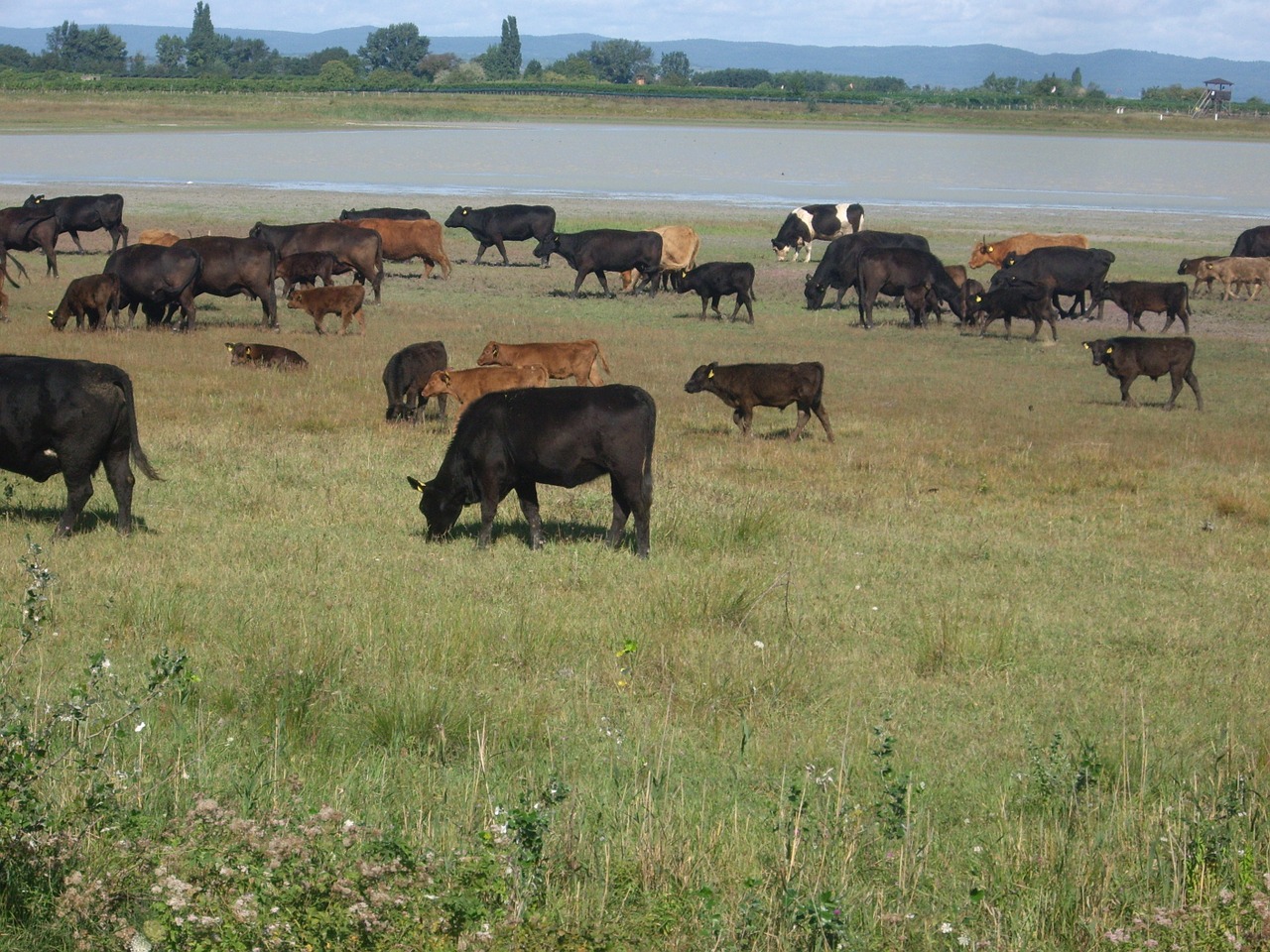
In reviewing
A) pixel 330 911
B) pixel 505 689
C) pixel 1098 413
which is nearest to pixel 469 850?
pixel 330 911

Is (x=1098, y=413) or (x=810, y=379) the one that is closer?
(x=810, y=379)

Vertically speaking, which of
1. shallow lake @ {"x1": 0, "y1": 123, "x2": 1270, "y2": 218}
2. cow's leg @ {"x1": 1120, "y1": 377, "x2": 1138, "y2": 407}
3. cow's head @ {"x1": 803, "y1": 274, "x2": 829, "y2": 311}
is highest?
shallow lake @ {"x1": 0, "y1": 123, "x2": 1270, "y2": 218}

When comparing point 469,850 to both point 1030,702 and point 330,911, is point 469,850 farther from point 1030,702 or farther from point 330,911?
Answer: point 1030,702

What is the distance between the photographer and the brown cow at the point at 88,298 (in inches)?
810

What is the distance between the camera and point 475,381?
15047mm

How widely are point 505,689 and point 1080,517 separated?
22.6ft

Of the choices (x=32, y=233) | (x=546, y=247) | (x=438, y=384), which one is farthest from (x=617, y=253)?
(x=438, y=384)

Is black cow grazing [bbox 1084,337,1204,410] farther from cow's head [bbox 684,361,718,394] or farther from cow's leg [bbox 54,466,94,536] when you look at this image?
cow's leg [bbox 54,466,94,536]

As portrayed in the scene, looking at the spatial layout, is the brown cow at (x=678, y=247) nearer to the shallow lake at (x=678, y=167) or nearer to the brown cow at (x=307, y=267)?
the brown cow at (x=307, y=267)

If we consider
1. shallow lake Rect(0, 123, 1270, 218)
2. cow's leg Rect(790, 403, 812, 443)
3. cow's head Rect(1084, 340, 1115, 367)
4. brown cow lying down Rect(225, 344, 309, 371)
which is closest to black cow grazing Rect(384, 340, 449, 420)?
brown cow lying down Rect(225, 344, 309, 371)

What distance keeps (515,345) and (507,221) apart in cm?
2263

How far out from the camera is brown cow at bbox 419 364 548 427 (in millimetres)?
14852

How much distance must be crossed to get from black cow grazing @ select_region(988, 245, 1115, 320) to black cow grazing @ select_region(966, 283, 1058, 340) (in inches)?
116

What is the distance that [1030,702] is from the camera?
7508 mm
